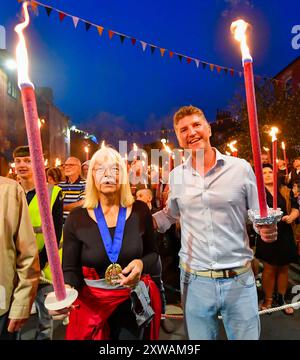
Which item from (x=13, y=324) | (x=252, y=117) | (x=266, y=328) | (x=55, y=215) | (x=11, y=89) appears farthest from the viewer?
(x=11, y=89)

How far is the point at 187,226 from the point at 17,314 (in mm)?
1378

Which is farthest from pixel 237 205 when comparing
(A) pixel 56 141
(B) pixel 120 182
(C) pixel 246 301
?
(A) pixel 56 141

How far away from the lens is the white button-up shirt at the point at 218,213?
2.29 m

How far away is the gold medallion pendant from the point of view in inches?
89.6

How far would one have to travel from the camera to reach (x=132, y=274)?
2.21 m

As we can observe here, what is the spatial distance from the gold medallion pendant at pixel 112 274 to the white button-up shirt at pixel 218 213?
56cm

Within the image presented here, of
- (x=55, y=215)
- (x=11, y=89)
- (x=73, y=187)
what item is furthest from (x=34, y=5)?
(x=11, y=89)

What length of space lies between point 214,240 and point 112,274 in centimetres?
80

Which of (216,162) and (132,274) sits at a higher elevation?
(216,162)

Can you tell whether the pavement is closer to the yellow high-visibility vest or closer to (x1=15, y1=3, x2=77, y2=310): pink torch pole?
the yellow high-visibility vest

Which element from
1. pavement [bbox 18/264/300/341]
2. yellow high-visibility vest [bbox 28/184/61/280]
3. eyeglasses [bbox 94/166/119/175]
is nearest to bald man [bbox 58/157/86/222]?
yellow high-visibility vest [bbox 28/184/61/280]

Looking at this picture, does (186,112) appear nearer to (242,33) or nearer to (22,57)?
(242,33)

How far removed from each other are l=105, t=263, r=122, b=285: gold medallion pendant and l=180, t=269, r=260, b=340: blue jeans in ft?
1.87
